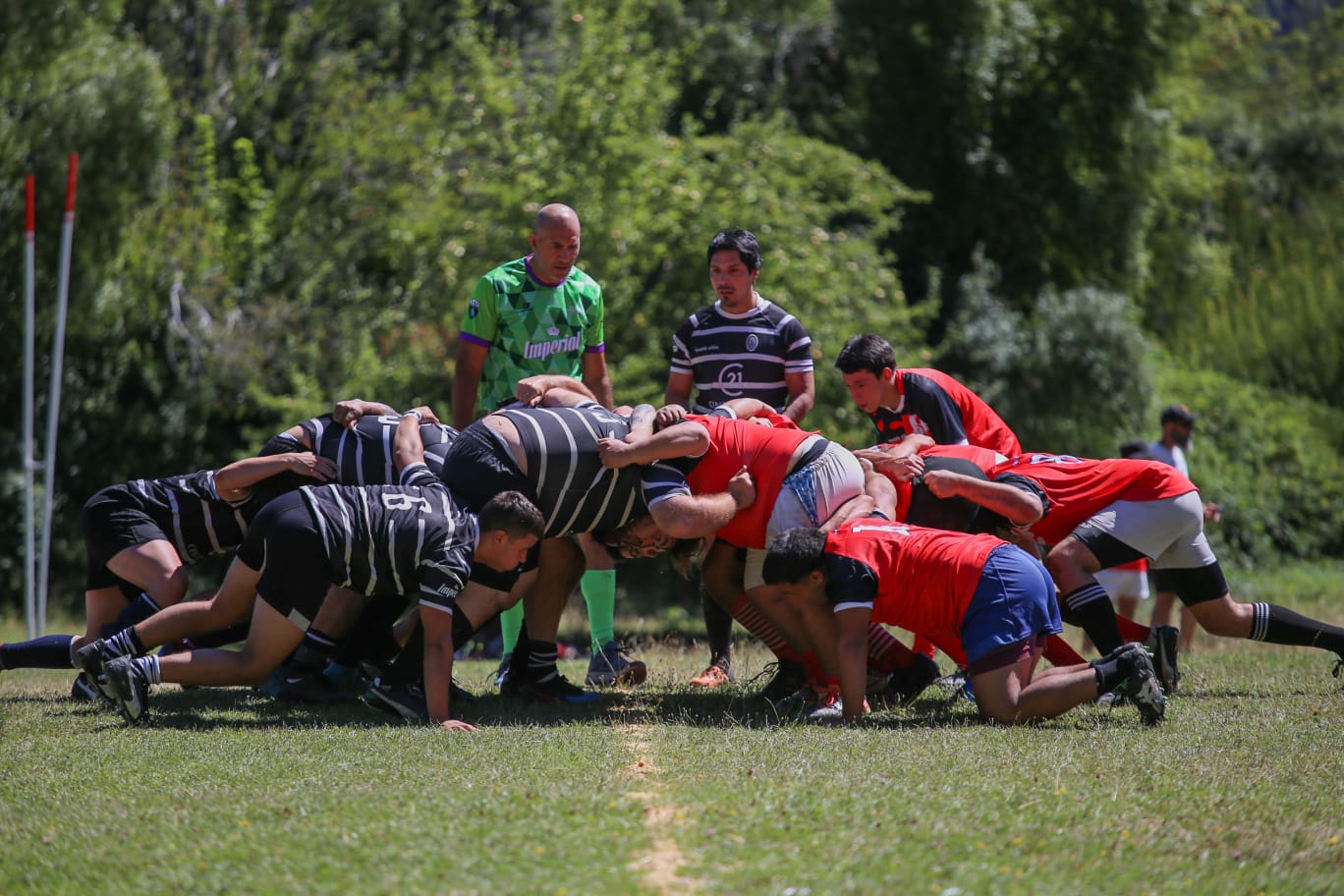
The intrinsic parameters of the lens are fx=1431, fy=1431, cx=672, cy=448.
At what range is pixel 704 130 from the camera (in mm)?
20609

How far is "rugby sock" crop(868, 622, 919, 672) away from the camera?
7496mm

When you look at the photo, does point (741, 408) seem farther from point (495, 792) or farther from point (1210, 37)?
point (1210, 37)

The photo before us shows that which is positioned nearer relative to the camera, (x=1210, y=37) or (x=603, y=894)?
(x=603, y=894)

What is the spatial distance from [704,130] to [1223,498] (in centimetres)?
906

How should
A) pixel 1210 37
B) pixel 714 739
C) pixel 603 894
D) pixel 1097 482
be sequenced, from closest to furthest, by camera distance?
pixel 603 894
pixel 714 739
pixel 1097 482
pixel 1210 37

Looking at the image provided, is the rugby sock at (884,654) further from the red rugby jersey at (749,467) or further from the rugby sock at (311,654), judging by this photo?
the rugby sock at (311,654)

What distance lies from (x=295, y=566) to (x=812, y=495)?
8.00 ft

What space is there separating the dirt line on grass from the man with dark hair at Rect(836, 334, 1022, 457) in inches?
108

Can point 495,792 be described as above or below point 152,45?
below

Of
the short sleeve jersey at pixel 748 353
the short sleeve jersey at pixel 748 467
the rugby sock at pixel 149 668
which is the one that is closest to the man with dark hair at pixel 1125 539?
the short sleeve jersey at pixel 748 467

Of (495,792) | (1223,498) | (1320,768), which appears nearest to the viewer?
(495,792)

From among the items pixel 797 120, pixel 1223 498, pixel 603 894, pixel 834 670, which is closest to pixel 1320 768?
pixel 834 670

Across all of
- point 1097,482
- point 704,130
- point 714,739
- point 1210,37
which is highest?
point 1210,37

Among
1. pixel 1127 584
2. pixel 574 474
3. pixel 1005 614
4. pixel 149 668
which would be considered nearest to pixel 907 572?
pixel 1005 614
